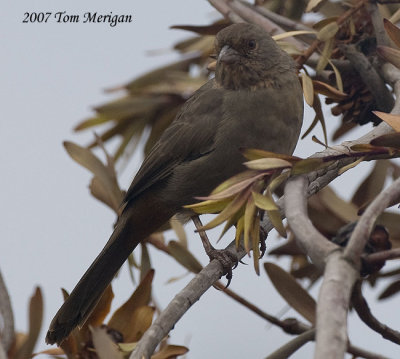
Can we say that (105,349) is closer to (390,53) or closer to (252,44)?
(390,53)

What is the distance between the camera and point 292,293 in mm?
2510

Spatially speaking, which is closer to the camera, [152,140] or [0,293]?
[0,293]

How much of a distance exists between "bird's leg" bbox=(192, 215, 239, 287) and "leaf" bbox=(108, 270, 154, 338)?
415mm

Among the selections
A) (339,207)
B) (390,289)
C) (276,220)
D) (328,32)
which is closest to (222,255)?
(339,207)

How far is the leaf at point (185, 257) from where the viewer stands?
2.85 meters

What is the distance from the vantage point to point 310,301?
2506mm

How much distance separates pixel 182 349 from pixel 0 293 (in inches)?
21.4

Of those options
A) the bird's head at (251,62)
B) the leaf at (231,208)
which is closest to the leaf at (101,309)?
the leaf at (231,208)

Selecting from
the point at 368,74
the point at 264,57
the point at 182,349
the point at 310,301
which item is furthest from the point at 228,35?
the point at 182,349

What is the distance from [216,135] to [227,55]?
16.0 inches

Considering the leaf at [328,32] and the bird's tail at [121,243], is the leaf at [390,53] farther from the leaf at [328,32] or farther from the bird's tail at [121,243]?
the bird's tail at [121,243]

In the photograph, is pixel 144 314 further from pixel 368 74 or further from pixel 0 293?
pixel 368 74

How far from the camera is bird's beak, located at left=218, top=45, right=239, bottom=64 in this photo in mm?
3870

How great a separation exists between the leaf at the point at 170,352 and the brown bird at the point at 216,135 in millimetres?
1426
